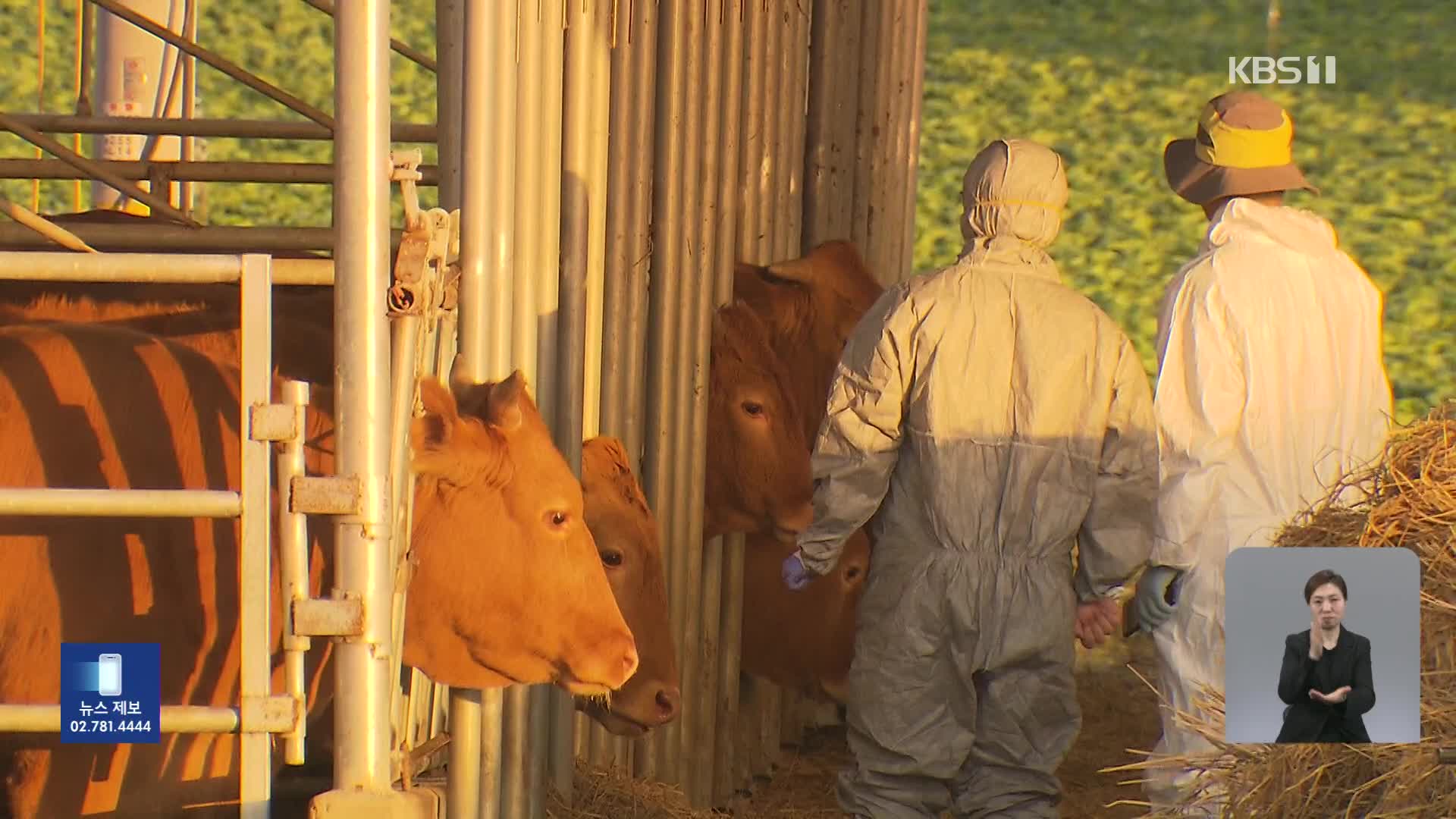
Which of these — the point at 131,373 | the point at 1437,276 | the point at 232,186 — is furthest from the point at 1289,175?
the point at 232,186

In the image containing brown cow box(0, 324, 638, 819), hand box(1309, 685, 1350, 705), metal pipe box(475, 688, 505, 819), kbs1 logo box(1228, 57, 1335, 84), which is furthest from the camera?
kbs1 logo box(1228, 57, 1335, 84)

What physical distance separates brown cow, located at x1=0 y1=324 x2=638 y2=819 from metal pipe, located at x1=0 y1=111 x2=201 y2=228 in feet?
Answer: 6.25

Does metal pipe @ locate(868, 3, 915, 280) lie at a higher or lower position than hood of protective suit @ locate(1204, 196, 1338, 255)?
higher

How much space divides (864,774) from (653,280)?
1.63m

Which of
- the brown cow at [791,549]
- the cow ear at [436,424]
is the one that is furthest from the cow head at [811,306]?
the cow ear at [436,424]

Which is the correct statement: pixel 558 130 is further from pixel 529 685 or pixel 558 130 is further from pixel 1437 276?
pixel 1437 276

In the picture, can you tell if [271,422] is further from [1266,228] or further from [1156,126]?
[1156,126]

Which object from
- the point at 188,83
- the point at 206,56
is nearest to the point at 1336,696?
the point at 206,56

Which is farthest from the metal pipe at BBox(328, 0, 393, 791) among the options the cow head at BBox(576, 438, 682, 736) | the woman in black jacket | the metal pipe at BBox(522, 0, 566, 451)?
the woman in black jacket

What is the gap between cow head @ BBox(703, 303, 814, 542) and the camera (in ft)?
20.8

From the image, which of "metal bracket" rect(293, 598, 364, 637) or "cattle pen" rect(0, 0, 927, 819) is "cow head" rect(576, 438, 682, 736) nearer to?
"cattle pen" rect(0, 0, 927, 819)

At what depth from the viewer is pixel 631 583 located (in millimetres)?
5156

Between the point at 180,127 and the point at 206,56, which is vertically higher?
the point at 206,56

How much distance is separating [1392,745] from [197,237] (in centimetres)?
382
